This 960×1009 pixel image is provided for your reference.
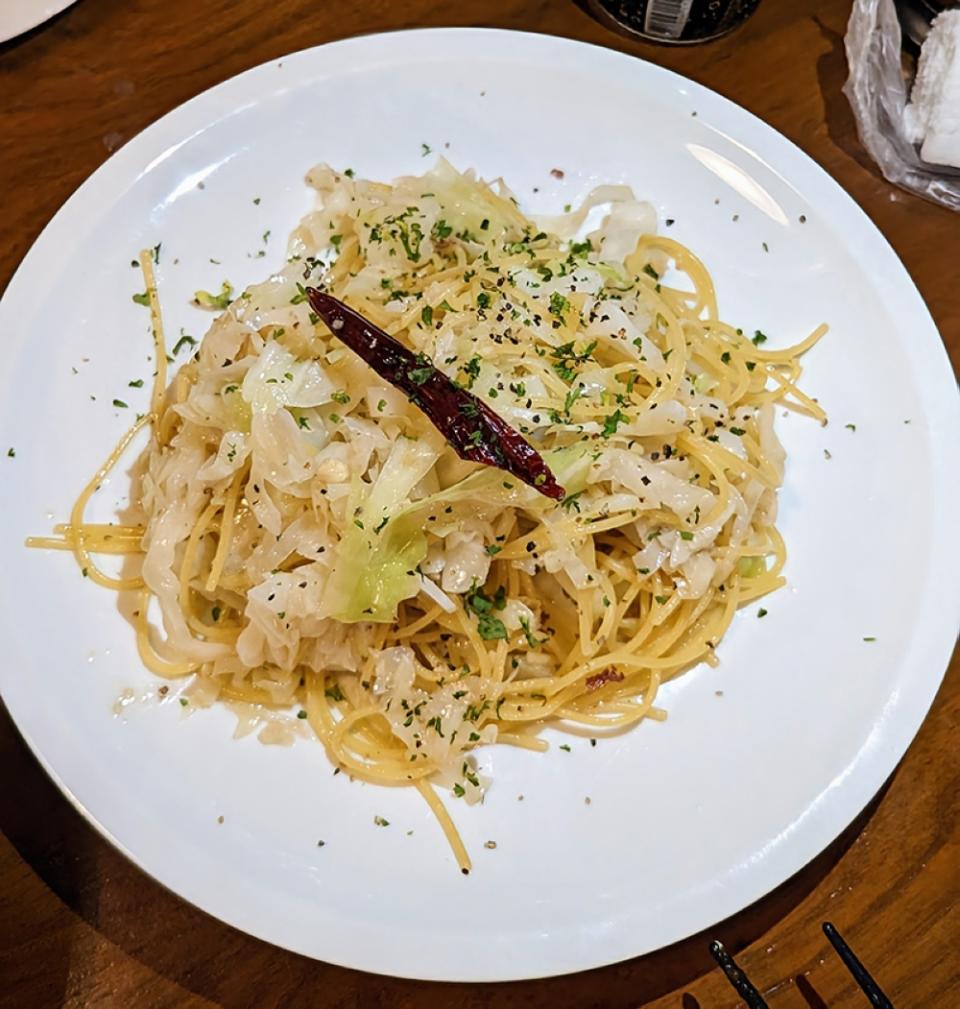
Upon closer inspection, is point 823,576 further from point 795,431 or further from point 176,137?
point 176,137

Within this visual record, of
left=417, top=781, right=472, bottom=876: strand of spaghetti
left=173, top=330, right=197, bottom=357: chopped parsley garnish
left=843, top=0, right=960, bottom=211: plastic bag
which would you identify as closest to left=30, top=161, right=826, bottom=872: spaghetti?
left=417, top=781, right=472, bottom=876: strand of spaghetti

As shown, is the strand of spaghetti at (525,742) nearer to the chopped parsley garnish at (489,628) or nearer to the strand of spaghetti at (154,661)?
the chopped parsley garnish at (489,628)

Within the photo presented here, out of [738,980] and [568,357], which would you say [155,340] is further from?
[738,980]

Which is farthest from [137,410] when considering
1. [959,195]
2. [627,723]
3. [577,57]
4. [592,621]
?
[959,195]

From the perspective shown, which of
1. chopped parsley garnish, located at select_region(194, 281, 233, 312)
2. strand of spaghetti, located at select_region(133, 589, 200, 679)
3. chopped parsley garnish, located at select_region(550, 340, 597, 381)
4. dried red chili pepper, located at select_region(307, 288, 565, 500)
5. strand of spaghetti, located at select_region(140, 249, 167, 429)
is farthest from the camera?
chopped parsley garnish, located at select_region(194, 281, 233, 312)

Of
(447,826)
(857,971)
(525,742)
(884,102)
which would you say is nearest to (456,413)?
(525,742)

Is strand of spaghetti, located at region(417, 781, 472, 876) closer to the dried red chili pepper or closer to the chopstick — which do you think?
the chopstick
